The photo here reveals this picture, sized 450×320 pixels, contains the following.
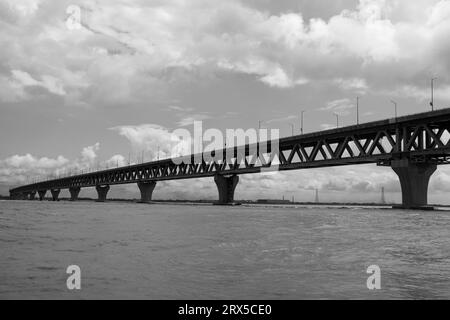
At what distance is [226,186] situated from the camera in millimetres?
129375

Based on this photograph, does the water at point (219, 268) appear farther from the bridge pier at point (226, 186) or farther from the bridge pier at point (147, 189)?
the bridge pier at point (147, 189)

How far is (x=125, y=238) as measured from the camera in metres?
23.0

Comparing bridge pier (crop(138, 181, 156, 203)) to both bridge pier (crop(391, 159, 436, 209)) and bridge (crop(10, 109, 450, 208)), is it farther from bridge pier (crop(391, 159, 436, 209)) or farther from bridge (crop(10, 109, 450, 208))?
bridge pier (crop(391, 159, 436, 209))

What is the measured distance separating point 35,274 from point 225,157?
116 metres

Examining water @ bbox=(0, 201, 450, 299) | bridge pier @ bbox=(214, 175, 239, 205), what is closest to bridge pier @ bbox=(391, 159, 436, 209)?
water @ bbox=(0, 201, 450, 299)

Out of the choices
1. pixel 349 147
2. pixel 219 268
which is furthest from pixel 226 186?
pixel 219 268

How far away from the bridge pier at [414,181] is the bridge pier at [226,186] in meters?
62.3

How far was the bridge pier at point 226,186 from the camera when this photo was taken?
128875mm

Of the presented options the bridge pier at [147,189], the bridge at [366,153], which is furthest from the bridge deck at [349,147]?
the bridge pier at [147,189]

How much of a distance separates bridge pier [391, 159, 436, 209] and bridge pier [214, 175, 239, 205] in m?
62.3

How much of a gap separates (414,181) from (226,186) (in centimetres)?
6604

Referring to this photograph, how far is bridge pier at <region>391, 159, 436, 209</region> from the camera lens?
231 ft

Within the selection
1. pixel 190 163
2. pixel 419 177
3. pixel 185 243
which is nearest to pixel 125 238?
pixel 185 243

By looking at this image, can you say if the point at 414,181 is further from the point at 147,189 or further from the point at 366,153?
the point at 147,189
